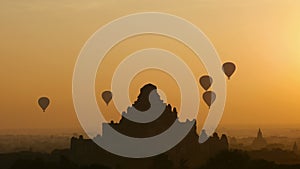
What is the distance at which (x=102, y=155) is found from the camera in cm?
12962

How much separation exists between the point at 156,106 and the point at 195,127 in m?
8.26

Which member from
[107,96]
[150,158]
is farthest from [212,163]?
[107,96]

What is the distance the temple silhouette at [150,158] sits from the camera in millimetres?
124875

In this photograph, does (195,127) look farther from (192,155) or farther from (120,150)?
(120,150)

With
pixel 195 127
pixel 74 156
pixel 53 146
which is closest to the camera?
pixel 74 156

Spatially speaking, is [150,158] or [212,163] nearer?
[212,163]

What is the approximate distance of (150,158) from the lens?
122 meters

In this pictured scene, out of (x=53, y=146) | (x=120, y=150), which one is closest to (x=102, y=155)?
(x=120, y=150)

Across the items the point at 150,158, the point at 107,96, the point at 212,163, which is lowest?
the point at 212,163

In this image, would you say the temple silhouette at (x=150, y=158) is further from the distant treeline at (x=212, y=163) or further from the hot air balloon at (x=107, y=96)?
the hot air balloon at (x=107, y=96)

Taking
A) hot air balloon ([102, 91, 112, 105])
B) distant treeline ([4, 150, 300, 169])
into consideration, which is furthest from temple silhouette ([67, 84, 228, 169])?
hot air balloon ([102, 91, 112, 105])

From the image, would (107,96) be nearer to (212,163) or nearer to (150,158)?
(150,158)

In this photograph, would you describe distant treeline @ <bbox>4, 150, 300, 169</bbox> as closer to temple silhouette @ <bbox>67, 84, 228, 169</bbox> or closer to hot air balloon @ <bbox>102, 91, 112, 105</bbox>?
temple silhouette @ <bbox>67, 84, 228, 169</bbox>

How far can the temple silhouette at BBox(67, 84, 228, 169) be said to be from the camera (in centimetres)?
12488
